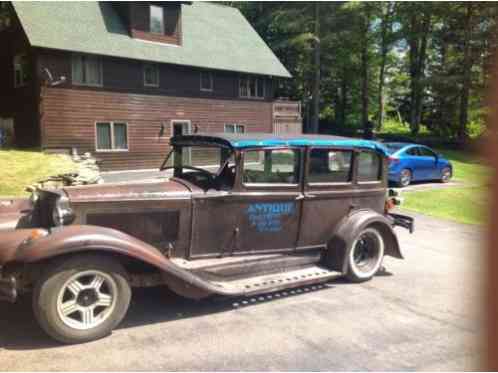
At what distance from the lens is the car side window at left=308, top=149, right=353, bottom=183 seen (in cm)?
557

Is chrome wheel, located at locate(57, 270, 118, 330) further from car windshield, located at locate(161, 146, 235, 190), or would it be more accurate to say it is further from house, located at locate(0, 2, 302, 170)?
house, located at locate(0, 2, 302, 170)

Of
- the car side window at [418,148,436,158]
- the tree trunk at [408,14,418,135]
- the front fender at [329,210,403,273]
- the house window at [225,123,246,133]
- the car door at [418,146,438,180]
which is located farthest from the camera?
the tree trunk at [408,14,418,135]

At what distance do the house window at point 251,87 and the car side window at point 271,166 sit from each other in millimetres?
19614

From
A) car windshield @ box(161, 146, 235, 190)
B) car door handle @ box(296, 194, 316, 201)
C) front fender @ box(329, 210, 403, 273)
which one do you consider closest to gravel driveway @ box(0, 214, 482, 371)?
front fender @ box(329, 210, 403, 273)

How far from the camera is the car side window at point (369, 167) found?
6.03 m

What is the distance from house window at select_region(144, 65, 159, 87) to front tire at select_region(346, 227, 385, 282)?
17.0 metres

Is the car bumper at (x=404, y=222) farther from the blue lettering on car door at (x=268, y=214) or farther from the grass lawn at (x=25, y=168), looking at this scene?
the grass lawn at (x=25, y=168)

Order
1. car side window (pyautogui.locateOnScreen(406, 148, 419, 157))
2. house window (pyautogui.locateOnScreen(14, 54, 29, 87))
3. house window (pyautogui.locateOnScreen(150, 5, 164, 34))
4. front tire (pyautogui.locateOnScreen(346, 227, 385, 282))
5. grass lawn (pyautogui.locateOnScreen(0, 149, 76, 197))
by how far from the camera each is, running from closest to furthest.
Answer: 1. front tire (pyautogui.locateOnScreen(346, 227, 385, 282))
2. grass lawn (pyautogui.locateOnScreen(0, 149, 76, 197))
3. car side window (pyautogui.locateOnScreen(406, 148, 419, 157))
4. house window (pyautogui.locateOnScreen(14, 54, 29, 87))
5. house window (pyautogui.locateOnScreen(150, 5, 164, 34))

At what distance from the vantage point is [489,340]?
0.92 metres

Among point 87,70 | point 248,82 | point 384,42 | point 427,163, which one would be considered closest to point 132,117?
point 87,70

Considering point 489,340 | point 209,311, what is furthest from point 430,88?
point 489,340

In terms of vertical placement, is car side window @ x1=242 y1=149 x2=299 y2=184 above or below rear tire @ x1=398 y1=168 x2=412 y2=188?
above

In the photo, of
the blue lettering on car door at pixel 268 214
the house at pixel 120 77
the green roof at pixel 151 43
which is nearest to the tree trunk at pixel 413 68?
the green roof at pixel 151 43

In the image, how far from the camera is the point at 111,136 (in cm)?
1988
